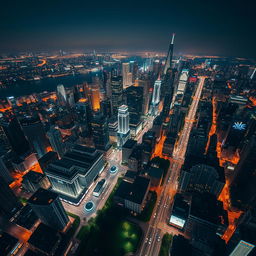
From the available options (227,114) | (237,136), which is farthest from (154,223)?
Answer: (227,114)

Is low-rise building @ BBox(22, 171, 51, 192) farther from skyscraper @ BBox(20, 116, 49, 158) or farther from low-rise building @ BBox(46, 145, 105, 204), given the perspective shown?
skyscraper @ BBox(20, 116, 49, 158)

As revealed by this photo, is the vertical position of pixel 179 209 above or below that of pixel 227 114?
below

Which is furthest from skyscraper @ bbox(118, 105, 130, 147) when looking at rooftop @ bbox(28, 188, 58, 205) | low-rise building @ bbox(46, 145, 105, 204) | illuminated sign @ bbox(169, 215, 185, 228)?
rooftop @ bbox(28, 188, 58, 205)

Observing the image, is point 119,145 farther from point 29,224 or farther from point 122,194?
point 29,224

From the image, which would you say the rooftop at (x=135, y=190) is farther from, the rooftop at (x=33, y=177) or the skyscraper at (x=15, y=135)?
the skyscraper at (x=15, y=135)

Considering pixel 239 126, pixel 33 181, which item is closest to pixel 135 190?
pixel 33 181

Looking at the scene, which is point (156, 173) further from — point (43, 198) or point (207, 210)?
point (43, 198)

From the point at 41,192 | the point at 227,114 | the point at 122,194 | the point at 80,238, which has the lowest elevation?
the point at 80,238
